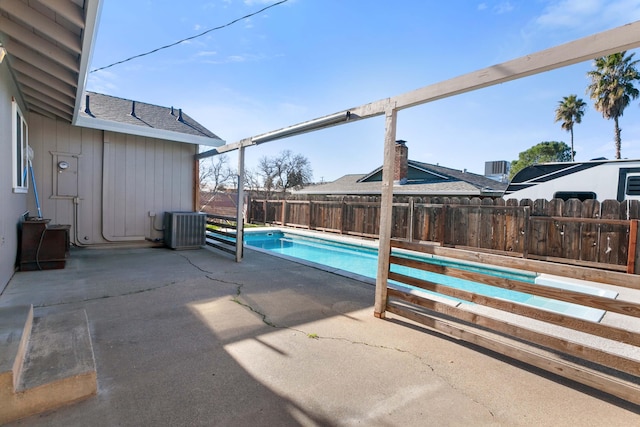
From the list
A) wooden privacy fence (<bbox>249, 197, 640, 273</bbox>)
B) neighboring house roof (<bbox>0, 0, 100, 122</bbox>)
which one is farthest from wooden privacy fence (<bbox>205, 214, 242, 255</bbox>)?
wooden privacy fence (<bbox>249, 197, 640, 273</bbox>)

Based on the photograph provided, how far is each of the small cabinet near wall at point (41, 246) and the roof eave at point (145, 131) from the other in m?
2.17

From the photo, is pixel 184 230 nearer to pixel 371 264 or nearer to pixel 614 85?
pixel 371 264

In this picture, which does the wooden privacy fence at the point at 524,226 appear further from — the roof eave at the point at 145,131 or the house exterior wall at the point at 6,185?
the house exterior wall at the point at 6,185

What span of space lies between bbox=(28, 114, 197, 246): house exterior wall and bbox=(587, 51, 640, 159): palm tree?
20.8 metres

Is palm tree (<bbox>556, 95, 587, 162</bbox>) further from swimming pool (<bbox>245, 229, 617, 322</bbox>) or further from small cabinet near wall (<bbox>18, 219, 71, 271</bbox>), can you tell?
small cabinet near wall (<bbox>18, 219, 71, 271</bbox>)

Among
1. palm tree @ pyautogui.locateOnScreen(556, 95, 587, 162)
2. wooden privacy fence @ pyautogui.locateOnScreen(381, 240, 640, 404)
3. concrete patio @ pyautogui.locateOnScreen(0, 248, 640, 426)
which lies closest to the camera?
concrete patio @ pyautogui.locateOnScreen(0, 248, 640, 426)

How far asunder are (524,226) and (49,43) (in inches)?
361

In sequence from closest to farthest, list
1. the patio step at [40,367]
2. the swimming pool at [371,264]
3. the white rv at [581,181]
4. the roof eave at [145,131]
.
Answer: the patio step at [40,367] < the swimming pool at [371,264] < the roof eave at [145,131] < the white rv at [581,181]

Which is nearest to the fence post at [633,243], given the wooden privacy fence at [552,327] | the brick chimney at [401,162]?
the wooden privacy fence at [552,327]

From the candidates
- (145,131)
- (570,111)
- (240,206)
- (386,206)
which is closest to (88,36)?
(386,206)

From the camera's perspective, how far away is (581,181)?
848 centimetres

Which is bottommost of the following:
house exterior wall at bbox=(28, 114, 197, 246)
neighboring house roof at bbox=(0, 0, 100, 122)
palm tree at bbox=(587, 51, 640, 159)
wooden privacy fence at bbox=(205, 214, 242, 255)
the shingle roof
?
wooden privacy fence at bbox=(205, 214, 242, 255)

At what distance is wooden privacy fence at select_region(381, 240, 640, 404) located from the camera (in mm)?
2055

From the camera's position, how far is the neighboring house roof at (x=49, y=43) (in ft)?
9.01
